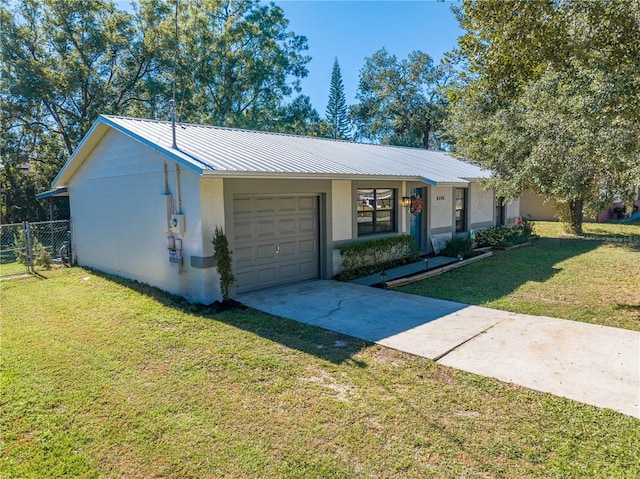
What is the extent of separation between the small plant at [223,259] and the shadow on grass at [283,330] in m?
0.38

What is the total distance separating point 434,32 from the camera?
459 inches

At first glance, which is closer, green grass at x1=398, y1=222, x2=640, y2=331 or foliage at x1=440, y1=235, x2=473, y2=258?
green grass at x1=398, y1=222, x2=640, y2=331

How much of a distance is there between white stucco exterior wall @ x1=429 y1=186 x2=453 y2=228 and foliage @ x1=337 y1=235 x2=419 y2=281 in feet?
5.21

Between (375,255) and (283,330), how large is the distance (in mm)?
5273

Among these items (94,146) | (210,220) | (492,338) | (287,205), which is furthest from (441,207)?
(94,146)

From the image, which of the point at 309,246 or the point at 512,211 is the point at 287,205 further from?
the point at 512,211

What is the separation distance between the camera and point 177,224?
26.3 feet

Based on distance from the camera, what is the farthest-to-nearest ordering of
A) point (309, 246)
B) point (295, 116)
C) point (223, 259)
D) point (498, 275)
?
1. point (295, 116)
2. point (498, 275)
3. point (309, 246)
4. point (223, 259)

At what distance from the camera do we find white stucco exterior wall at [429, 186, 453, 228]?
13500mm

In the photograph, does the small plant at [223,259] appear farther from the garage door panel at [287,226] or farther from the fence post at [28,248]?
the fence post at [28,248]

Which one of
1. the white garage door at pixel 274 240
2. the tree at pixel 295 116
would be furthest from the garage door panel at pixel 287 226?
the tree at pixel 295 116

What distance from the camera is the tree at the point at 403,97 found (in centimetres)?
3428

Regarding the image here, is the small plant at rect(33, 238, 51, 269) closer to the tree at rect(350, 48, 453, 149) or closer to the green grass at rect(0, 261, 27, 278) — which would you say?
the green grass at rect(0, 261, 27, 278)

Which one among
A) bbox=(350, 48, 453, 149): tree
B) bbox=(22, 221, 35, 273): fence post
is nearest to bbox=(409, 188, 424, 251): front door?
bbox=(22, 221, 35, 273): fence post
